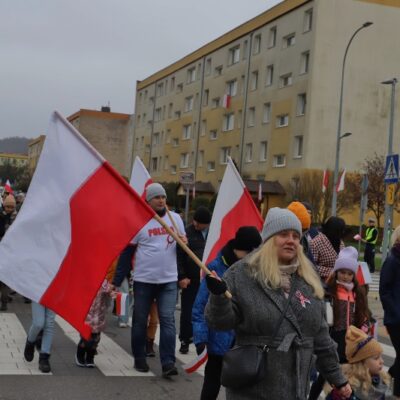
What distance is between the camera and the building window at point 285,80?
45.8 m

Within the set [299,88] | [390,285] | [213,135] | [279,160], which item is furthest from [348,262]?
[213,135]

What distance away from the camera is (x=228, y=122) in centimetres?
5450

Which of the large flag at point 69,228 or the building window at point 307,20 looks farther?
the building window at point 307,20

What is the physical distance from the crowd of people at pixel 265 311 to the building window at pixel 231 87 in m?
45.9

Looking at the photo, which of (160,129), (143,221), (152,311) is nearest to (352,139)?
(160,129)

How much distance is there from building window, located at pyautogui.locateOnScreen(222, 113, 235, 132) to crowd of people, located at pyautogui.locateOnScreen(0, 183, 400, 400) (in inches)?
1778

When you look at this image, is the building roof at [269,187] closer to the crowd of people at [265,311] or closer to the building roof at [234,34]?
the building roof at [234,34]

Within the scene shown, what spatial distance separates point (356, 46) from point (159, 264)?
130ft

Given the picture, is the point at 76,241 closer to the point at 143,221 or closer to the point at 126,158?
the point at 143,221

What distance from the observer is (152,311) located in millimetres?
8336

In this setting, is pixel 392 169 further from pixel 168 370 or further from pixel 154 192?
pixel 168 370

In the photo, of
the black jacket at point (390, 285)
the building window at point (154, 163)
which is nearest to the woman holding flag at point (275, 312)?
the black jacket at point (390, 285)

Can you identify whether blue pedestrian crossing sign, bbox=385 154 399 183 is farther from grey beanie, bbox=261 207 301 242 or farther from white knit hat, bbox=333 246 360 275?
grey beanie, bbox=261 207 301 242

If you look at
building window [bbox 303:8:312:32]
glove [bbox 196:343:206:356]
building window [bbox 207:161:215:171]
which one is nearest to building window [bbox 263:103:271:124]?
building window [bbox 303:8:312:32]
